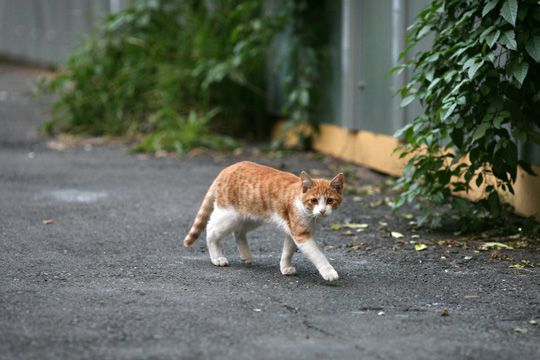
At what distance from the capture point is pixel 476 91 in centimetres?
667

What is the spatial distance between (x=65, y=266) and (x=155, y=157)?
18.8 feet

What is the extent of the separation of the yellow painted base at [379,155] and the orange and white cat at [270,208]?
1.54 m

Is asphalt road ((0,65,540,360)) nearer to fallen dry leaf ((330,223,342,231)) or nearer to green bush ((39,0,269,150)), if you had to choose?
fallen dry leaf ((330,223,342,231))

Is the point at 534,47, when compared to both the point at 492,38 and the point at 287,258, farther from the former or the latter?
the point at 287,258

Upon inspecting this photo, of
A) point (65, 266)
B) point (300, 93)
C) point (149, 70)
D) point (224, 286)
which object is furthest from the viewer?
point (149, 70)

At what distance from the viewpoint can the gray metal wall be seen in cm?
2125

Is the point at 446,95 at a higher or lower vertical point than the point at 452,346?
higher

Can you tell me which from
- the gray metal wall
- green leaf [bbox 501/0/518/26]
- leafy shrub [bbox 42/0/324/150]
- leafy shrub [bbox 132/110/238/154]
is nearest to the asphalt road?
green leaf [bbox 501/0/518/26]

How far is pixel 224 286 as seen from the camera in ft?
18.6

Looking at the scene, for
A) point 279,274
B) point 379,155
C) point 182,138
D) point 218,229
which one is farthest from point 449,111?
point 182,138

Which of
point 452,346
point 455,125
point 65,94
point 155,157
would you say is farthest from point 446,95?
point 65,94

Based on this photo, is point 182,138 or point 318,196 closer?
point 318,196

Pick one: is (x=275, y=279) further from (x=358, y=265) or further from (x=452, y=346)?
(x=452, y=346)

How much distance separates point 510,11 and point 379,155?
4.23 metres
